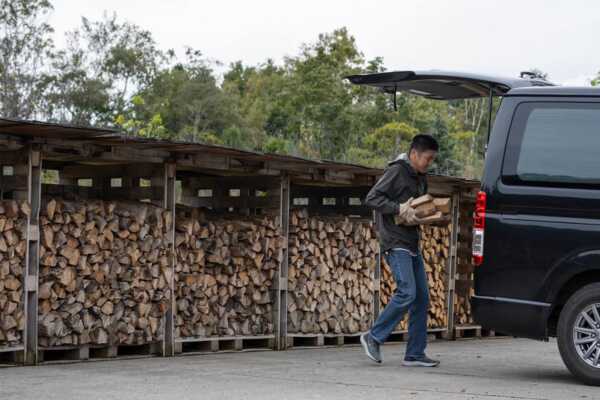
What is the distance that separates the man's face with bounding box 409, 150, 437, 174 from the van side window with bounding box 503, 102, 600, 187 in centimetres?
107

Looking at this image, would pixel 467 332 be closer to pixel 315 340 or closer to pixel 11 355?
→ pixel 315 340

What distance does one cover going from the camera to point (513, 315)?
8.97m

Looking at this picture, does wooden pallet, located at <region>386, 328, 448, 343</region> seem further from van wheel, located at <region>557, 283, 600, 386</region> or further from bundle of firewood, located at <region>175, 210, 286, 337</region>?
van wheel, located at <region>557, 283, 600, 386</region>

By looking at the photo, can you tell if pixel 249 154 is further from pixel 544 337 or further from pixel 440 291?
pixel 440 291

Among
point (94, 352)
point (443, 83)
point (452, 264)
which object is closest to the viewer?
point (443, 83)

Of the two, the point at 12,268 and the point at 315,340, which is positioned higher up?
the point at 12,268

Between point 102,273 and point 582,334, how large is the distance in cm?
460

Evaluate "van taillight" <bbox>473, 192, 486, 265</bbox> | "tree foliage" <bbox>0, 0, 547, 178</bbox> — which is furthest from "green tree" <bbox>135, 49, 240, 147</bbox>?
"van taillight" <bbox>473, 192, 486, 265</bbox>

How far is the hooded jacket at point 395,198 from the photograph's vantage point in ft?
32.5

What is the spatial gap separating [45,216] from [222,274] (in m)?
2.52

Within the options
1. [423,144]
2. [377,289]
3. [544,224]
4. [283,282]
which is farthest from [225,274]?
[544,224]

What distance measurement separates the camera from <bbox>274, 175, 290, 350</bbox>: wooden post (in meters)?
12.6

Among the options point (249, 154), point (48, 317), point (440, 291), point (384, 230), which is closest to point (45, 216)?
point (48, 317)

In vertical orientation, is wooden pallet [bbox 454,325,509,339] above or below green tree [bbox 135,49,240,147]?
below
